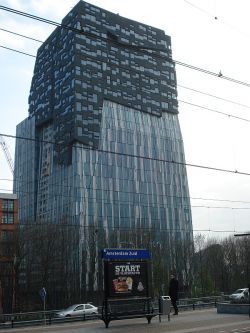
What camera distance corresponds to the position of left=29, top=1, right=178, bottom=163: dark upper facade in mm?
112750

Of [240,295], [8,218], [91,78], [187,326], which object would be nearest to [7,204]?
[8,218]

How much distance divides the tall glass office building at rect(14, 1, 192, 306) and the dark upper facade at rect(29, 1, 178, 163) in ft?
0.83

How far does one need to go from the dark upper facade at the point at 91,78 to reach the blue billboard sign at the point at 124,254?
86.3 m

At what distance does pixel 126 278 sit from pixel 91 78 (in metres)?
98.1

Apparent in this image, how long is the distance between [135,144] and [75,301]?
6213 cm

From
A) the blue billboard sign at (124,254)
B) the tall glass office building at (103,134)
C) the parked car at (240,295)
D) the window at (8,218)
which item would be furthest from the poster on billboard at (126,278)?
the tall glass office building at (103,134)

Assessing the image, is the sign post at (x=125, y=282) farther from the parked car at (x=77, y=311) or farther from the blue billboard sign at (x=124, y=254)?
the parked car at (x=77, y=311)

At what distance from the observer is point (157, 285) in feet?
222

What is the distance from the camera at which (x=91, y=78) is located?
116562 millimetres

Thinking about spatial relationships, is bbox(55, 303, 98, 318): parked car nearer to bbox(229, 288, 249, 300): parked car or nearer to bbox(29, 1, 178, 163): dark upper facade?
bbox(229, 288, 249, 300): parked car

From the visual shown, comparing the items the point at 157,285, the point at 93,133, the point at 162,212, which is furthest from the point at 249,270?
the point at 93,133

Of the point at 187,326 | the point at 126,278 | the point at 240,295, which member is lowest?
the point at 187,326

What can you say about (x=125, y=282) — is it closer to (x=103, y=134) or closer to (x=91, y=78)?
(x=103, y=134)

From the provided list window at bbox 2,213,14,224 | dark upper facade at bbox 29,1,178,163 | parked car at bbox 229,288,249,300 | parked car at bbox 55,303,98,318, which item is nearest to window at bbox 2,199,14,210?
window at bbox 2,213,14,224
